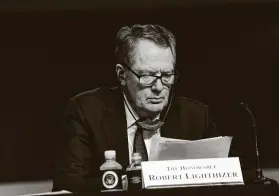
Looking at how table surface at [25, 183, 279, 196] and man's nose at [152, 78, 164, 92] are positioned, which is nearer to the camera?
table surface at [25, 183, 279, 196]

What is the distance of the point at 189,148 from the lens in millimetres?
1955

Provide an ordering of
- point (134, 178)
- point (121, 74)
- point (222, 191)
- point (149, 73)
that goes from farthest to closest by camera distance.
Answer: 1. point (121, 74)
2. point (149, 73)
3. point (134, 178)
4. point (222, 191)

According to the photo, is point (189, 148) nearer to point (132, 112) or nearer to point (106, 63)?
Answer: point (132, 112)

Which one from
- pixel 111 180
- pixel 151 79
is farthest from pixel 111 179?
pixel 151 79

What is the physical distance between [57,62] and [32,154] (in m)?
0.44

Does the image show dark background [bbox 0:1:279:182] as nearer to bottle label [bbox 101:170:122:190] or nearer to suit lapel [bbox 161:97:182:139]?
suit lapel [bbox 161:97:182:139]

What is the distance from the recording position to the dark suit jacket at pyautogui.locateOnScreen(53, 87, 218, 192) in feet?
7.75

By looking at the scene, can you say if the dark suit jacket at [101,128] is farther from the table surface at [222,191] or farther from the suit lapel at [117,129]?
the table surface at [222,191]

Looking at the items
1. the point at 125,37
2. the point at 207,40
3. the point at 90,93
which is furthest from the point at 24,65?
the point at 207,40

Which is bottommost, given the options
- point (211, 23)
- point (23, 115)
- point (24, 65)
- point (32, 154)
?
point (32, 154)

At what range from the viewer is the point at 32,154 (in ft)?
8.16

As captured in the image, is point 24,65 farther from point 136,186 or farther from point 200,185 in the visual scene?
point 200,185

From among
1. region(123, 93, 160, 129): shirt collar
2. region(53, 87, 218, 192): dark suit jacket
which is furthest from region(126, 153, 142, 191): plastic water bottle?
region(123, 93, 160, 129): shirt collar

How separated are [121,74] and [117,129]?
258 mm
